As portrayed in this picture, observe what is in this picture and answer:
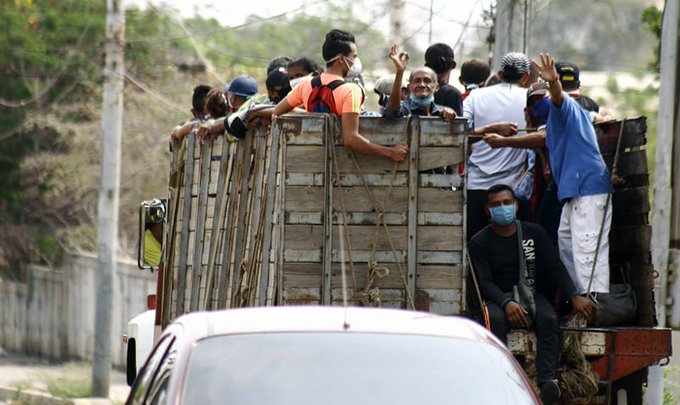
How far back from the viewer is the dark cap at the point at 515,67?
10.6m

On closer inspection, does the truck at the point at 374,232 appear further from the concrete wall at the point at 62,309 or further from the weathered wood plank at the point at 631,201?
the concrete wall at the point at 62,309

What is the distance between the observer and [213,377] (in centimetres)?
554

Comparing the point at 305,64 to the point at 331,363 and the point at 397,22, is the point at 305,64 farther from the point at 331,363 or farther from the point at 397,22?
the point at 397,22

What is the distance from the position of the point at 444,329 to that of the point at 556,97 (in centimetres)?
374

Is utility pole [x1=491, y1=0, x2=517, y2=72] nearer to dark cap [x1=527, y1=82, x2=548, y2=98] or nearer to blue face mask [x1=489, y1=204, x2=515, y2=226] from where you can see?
dark cap [x1=527, y1=82, x2=548, y2=98]

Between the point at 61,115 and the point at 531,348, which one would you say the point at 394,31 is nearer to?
the point at 61,115

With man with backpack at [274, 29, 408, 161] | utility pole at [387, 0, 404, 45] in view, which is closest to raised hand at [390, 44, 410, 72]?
man with backpack at [274, 29, 408, 161]

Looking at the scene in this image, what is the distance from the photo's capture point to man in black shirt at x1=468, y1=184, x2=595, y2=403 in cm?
922

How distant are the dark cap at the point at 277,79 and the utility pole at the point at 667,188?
363cm

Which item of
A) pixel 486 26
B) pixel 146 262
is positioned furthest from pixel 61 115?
pixel 146 262

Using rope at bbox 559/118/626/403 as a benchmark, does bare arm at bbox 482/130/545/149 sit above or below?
above

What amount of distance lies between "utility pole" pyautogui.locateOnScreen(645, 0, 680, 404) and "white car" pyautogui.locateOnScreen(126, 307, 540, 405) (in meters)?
6.65

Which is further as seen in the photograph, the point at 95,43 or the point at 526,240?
the point at 95,43

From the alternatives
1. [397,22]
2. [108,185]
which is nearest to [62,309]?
[108,185]
